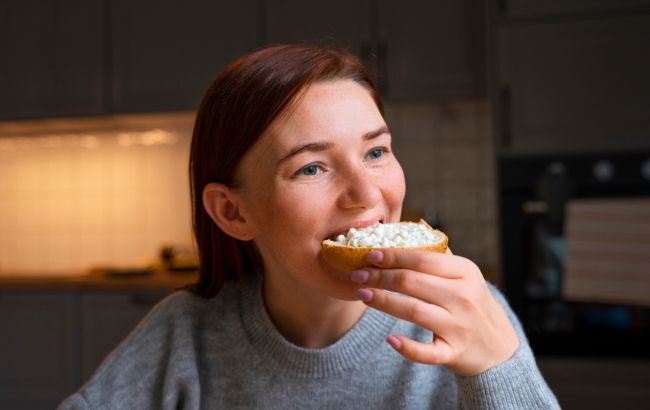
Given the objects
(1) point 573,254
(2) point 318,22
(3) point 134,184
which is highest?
(2) point 318,22

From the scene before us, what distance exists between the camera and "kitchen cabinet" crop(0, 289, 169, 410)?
291 cm

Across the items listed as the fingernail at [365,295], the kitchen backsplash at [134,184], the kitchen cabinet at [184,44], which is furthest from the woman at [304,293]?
the kitchen backsplash at [134,184]

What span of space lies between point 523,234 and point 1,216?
2.72 meters

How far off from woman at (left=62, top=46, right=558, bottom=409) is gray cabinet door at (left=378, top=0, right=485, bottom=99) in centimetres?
184

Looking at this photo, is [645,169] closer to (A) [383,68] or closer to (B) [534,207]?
(B) [534,207]

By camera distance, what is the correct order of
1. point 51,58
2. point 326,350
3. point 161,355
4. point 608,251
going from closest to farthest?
point 326,350
point 161,355
point 608,251
point 51,58

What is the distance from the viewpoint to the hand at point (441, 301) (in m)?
0.78

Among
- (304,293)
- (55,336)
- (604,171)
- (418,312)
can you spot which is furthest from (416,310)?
(55,336)

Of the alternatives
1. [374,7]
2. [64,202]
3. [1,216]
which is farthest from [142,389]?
[1,216]

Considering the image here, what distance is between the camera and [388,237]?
0.89 m

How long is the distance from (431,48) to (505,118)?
0.54 metres

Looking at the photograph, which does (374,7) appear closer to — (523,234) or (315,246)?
(523,234)

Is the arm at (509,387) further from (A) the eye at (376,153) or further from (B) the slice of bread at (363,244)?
(A) the eye at (376,153)

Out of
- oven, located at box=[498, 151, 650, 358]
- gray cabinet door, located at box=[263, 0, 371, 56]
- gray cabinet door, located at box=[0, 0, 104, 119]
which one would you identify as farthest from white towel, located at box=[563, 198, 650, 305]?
gray cabinet door, located at box=[0, 0, 104, 119]
